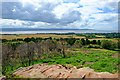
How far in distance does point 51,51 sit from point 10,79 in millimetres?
20842

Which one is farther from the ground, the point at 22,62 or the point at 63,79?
the point at 63,79

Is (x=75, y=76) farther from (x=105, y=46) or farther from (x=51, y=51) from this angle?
(x=105, y=46)

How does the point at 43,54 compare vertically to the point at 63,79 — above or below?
below

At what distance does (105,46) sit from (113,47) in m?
3.77

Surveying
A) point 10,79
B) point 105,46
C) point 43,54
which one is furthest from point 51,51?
point 105,46

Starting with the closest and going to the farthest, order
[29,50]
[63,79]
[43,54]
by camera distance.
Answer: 1. [63,79]
2. [29,50]
3. [43,54]

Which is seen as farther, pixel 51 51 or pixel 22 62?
pixel 51 51

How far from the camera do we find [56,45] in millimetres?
30672

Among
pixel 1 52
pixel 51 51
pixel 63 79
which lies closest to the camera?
pixel 63 79

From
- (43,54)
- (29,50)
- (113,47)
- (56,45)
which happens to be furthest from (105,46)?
(29,50)

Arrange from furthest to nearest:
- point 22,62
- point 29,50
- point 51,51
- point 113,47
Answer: point 113,47
point 51,51
point 29,50
point 22,62

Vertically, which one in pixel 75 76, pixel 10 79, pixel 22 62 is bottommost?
pixel 22 62

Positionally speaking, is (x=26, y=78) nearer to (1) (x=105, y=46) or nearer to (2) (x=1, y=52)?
(2) (x=1, y=52)

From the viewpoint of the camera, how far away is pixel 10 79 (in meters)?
7.55
